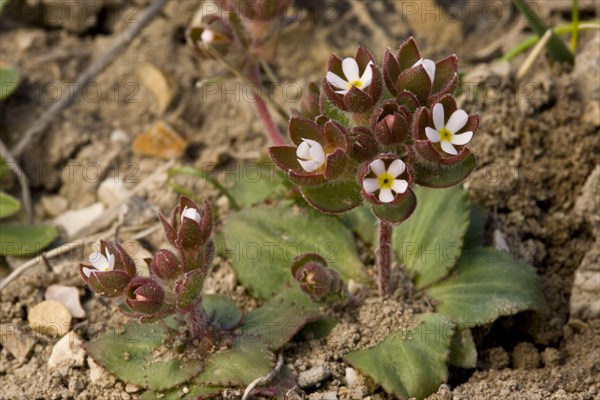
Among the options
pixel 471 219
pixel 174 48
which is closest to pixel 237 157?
pixel 174 48

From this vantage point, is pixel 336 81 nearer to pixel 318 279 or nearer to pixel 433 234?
pixel 318 279

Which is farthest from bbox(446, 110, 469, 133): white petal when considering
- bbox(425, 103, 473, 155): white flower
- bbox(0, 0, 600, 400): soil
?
bbox(0, 0, 600, 400): soil

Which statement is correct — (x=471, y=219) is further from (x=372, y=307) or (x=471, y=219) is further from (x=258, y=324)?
(x=258, y=324)

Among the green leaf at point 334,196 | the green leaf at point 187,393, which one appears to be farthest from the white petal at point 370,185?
the green leaf at point 187,393

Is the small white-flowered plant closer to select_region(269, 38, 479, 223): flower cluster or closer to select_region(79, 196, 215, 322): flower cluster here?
select_region(79, 196, 215, 322): flower cluster

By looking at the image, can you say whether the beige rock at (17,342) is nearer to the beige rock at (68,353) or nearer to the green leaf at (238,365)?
the beige rock at (68,353)
